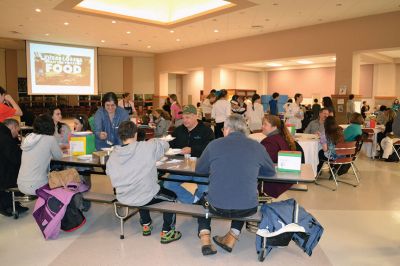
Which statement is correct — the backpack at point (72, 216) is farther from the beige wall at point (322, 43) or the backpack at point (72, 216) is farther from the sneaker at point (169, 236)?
the beige wall at point (322, 43)

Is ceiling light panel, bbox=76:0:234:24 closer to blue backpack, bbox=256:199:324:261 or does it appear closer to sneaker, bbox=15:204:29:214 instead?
sneaker, bbox=15:204:29:214

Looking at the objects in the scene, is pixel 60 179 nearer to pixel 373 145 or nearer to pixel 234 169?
pixel 234 169

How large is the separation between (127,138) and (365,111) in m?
11.3

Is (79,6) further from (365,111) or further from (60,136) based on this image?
(365,111)

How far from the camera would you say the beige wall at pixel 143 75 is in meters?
18.7

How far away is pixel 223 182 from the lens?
250 centimetres

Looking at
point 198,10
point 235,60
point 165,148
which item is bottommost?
point 165,148

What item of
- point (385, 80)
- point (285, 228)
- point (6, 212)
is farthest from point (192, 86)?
point (285, 228)

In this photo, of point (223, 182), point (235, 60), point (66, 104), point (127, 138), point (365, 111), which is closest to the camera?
point (223, 182)

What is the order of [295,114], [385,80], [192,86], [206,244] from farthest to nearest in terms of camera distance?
[192,86], [385,80], [295,114], [206,244]

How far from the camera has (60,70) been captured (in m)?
13.0

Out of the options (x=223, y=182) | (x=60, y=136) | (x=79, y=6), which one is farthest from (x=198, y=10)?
(x=223, y=182)

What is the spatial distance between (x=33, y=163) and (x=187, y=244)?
5.75 feet

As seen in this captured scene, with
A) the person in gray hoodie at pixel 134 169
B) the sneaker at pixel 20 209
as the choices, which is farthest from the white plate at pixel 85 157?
the sneaker at pixel 20 209
